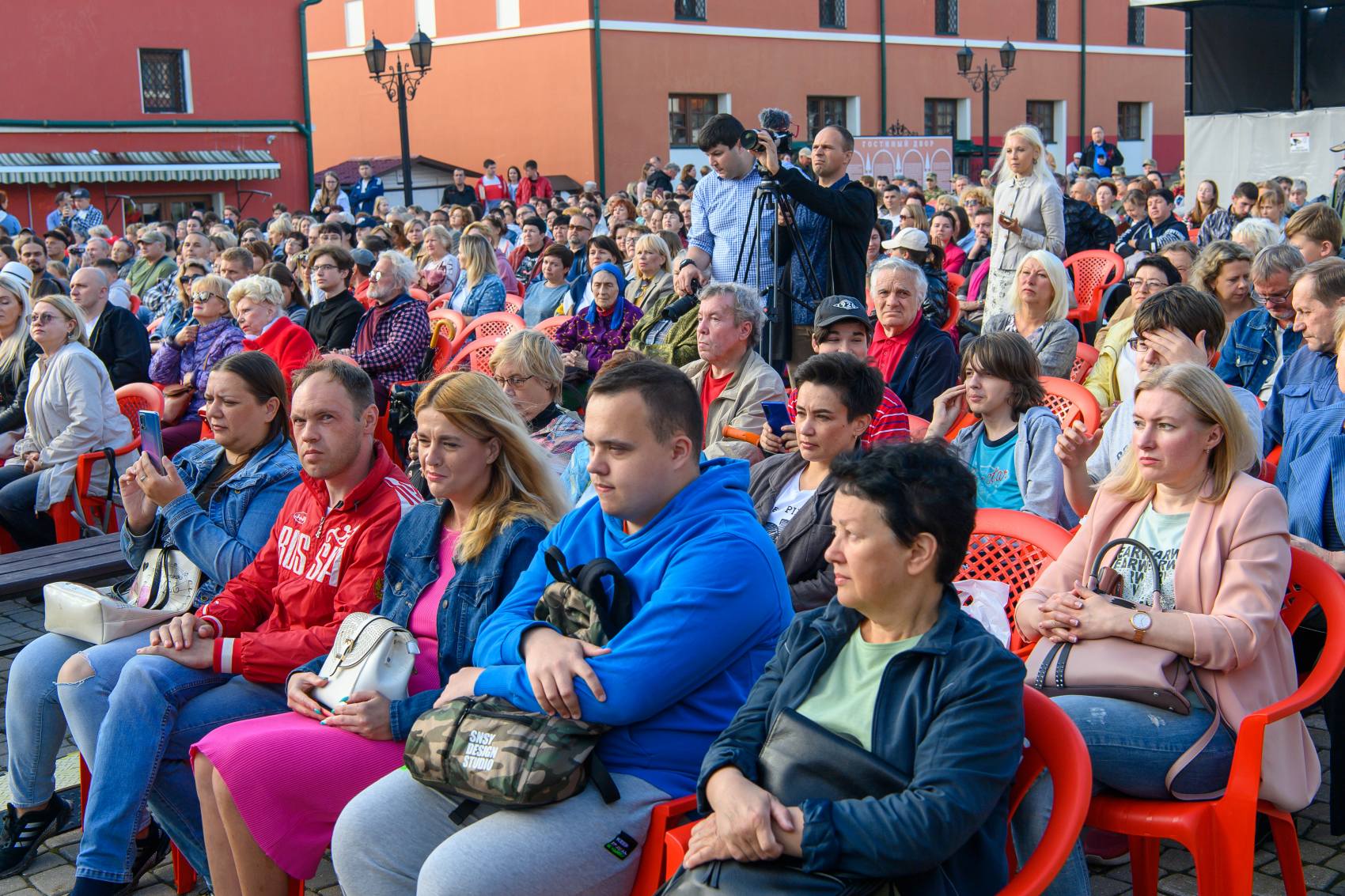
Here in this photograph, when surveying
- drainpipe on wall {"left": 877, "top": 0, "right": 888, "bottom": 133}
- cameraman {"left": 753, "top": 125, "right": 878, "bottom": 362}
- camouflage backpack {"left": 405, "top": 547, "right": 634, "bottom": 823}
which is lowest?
camouflage backpack {"left": 405, "top": 547, "right": 634, "bottom": 823}

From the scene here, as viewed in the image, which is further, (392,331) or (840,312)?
(392,331)

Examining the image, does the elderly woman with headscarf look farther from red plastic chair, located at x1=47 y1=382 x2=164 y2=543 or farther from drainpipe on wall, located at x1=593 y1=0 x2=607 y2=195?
drainpipe on wall, located at x1=593 y1=0 x2=607 y2=195

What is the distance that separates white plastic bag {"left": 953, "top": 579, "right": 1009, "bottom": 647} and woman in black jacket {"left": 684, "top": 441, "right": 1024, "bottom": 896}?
31.0 inches

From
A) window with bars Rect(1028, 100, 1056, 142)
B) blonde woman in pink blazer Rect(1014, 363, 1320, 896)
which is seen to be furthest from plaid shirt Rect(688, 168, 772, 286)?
window with bars Rect(1028, 100, 1056, 142)

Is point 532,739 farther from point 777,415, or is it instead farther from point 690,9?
point 690,9

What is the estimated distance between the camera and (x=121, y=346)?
7.88m

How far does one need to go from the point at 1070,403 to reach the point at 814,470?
60.7 inches

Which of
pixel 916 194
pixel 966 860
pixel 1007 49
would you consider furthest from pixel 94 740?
pixel 1007 49

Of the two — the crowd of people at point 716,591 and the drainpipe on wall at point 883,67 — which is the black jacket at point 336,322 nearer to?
the crowd of people at point 716,591

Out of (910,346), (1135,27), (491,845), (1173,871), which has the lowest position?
(1173,871)

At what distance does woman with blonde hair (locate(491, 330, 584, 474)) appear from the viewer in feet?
16.1

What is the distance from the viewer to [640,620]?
262 cm

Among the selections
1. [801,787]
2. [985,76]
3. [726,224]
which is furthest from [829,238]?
[985,76]

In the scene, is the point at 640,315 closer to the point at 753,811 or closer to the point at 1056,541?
→ the point at 1056,541
